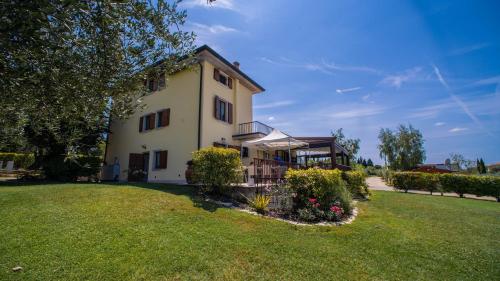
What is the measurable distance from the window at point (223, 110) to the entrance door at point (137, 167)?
19.7 ft

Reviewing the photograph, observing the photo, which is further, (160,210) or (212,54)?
(212,54)

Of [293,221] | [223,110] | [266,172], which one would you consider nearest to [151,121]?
[223,110]

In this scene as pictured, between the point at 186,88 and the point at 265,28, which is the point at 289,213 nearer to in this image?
the point at 265,28

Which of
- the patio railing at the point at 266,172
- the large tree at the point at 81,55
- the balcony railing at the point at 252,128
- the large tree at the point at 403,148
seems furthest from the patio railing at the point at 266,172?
the large tree at the point at 403,148

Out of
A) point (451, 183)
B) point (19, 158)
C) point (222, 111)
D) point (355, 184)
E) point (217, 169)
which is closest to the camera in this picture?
point (217, 169)

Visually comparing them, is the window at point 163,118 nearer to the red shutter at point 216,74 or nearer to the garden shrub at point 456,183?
the red shutter at point 216,74

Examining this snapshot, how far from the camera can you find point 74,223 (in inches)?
209

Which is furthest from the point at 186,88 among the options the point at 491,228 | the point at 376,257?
the point at 491,228

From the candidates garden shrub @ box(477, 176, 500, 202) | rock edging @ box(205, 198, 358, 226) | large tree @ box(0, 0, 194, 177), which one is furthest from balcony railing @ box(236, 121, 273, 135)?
garden shrub @ box(477, 176, 500, 202)

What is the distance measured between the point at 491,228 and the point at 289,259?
23.9ft

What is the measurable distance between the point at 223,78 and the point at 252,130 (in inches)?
161

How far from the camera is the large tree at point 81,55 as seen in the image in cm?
233

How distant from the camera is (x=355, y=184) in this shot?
1295 cm

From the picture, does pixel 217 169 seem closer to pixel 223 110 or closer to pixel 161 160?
pixel 161 160
